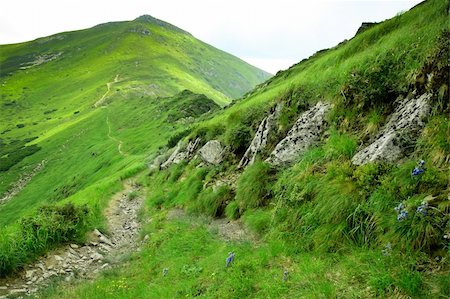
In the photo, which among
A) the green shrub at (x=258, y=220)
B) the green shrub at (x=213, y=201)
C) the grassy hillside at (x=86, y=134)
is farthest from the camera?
the grassy hillside at (x=86, y=134)

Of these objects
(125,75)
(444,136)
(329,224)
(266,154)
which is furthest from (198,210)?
(125,75)

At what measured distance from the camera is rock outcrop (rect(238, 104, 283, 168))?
16347 mm

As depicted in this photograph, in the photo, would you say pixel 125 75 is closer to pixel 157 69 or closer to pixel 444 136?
pixel 157 69

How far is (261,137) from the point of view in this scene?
16812mm

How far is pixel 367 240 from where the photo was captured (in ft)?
24.5

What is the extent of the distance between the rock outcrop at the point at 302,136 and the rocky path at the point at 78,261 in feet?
24.4

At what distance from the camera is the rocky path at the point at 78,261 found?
1110 cm

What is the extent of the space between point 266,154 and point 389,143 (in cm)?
685

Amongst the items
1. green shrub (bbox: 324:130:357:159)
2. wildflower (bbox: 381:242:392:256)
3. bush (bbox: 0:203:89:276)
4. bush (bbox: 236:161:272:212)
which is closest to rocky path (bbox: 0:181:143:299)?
bush (bbox: 0:203:89:276)

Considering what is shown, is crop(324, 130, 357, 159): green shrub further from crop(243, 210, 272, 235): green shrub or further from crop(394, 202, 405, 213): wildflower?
crop(394, 202, 405, 213): wildflower

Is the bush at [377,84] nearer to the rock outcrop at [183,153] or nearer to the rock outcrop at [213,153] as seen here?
the rock outcrop at [213,153]

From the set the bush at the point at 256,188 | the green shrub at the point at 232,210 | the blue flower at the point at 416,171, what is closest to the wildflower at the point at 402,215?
the blue flower at the point at 416,171

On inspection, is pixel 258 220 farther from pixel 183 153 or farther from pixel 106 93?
pixel 106 93

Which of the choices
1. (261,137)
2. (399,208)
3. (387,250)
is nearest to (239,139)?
(261,137)
